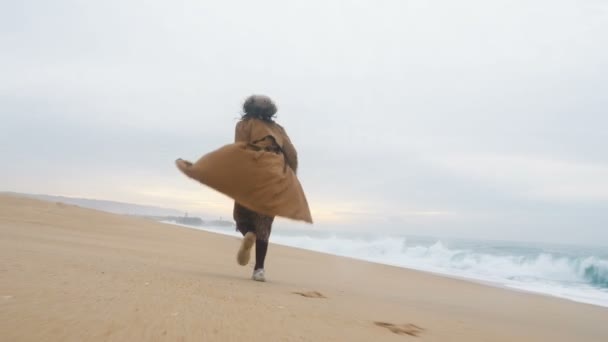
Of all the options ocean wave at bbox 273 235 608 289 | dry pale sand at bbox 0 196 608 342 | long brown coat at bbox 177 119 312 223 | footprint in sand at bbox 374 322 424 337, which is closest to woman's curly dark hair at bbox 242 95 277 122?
long brown coat at bbox 177 119 312 223

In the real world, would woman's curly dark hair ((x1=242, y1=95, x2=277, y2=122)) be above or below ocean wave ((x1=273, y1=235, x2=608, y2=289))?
above

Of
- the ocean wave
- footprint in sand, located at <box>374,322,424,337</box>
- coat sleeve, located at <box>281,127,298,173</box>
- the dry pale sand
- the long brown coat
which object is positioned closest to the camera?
the dry pale sand

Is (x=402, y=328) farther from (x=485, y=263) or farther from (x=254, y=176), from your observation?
(x=485, y=263)

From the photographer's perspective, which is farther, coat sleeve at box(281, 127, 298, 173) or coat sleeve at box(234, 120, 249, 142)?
coat sleeve at box(281, 127, 298, 173)

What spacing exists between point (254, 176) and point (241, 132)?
0.50 meters

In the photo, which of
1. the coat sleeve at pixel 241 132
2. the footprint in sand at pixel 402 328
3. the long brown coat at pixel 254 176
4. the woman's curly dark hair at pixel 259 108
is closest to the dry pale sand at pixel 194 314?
the footprint in sand at pixel 402 328

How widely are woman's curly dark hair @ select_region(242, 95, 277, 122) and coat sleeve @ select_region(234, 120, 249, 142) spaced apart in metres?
0.11

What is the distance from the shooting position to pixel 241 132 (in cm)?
471

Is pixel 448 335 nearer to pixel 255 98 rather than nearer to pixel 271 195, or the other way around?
pixel 271 195

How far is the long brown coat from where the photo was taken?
14.4 feet

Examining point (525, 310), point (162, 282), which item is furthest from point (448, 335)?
point (525, 310)

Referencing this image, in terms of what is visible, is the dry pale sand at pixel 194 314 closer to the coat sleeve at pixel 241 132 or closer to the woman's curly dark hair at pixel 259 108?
the coat sleeve at pixel 241 132

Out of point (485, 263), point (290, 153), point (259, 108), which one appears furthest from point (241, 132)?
point (485, 263)

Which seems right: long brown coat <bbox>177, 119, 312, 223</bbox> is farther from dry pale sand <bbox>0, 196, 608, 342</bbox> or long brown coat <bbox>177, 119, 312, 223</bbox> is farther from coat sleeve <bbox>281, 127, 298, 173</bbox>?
dry pale sand <bbox>0, 196, 608, 342</bbox>
